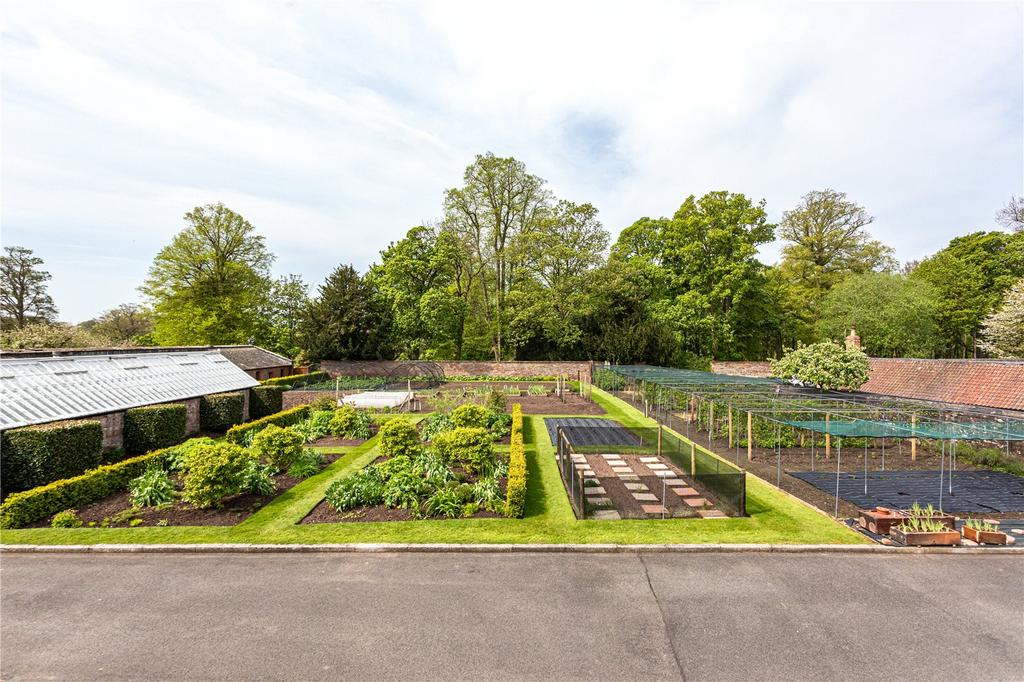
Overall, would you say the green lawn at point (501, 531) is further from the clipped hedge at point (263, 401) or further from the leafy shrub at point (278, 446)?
the clipped hedge at point (263, 401)

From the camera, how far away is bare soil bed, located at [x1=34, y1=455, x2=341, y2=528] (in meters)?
10.7

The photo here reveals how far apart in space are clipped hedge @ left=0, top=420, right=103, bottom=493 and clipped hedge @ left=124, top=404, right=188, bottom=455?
3.39 metres

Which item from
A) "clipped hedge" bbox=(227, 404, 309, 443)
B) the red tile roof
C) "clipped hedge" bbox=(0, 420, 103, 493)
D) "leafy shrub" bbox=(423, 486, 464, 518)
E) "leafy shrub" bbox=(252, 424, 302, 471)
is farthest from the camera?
the red tile roof

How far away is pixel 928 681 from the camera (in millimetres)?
5613

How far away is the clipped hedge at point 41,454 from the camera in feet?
40.4

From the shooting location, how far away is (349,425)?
795 inches

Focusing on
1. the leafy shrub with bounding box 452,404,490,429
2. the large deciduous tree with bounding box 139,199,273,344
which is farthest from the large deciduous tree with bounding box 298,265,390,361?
the leafy shrub with bounding box 452,404,490,429

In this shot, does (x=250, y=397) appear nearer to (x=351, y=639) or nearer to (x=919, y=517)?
(x=351, y=639)

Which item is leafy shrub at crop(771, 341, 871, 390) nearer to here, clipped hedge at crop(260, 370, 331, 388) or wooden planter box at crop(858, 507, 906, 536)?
wooden planter box at crop(858, 507, 906, 536)

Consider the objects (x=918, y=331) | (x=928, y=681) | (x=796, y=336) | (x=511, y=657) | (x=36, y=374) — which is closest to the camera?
(x=928, y=681)

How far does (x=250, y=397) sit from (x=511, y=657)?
2397cm

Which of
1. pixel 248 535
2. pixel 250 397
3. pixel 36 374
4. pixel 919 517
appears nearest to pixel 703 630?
pixel 919 517

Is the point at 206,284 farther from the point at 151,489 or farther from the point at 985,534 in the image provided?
the point at 985,534

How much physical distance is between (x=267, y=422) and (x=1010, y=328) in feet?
149
